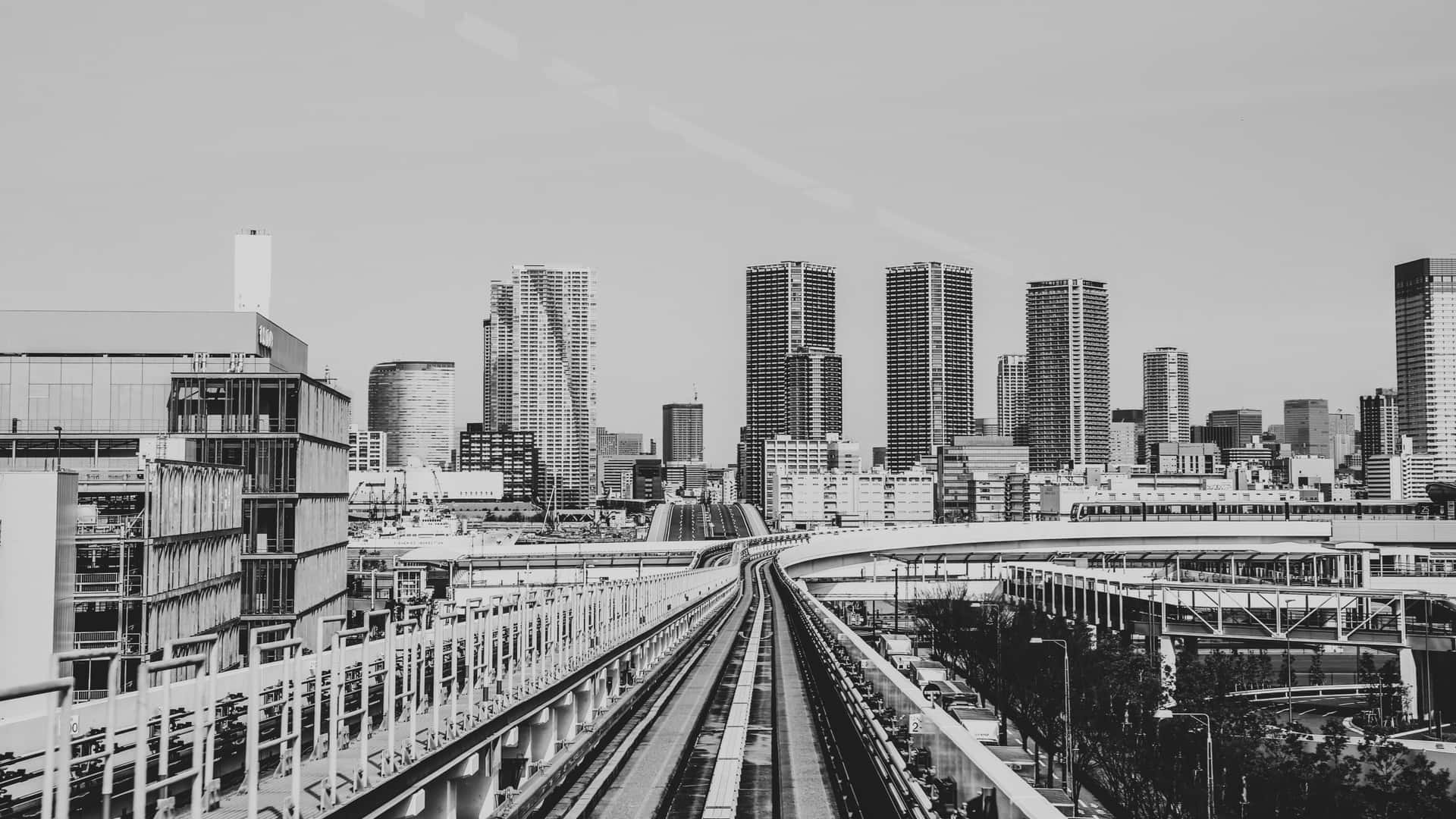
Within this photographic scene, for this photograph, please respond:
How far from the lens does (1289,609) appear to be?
2751 inches

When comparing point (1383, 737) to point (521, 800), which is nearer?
point (521, 800)

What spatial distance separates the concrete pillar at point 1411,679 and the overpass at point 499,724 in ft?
6.73

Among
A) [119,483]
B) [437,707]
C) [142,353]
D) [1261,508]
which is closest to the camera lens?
[437,707]

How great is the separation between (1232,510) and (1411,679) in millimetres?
103856

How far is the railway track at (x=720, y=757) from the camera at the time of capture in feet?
75.9

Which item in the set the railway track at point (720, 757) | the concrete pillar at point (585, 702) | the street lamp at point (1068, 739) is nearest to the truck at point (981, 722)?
the street lamp at point (1068, 739)

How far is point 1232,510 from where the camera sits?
511 ft

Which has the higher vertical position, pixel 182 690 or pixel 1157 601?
pixel 182 690

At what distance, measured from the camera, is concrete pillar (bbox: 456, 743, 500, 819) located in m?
19.6

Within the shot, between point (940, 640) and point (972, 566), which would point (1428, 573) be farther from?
point (972, 566)

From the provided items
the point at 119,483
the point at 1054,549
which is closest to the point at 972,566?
the point at 1054,549

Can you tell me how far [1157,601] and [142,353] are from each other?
52.7 metres

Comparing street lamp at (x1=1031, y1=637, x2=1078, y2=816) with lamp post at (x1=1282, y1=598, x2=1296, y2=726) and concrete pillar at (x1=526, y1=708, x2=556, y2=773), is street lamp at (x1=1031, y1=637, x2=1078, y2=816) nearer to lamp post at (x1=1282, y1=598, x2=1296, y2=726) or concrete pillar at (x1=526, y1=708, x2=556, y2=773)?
lamp post at (x1=1282, y1=598, x2=1296, y2=726)

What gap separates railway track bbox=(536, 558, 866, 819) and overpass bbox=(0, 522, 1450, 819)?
12 centimetres
